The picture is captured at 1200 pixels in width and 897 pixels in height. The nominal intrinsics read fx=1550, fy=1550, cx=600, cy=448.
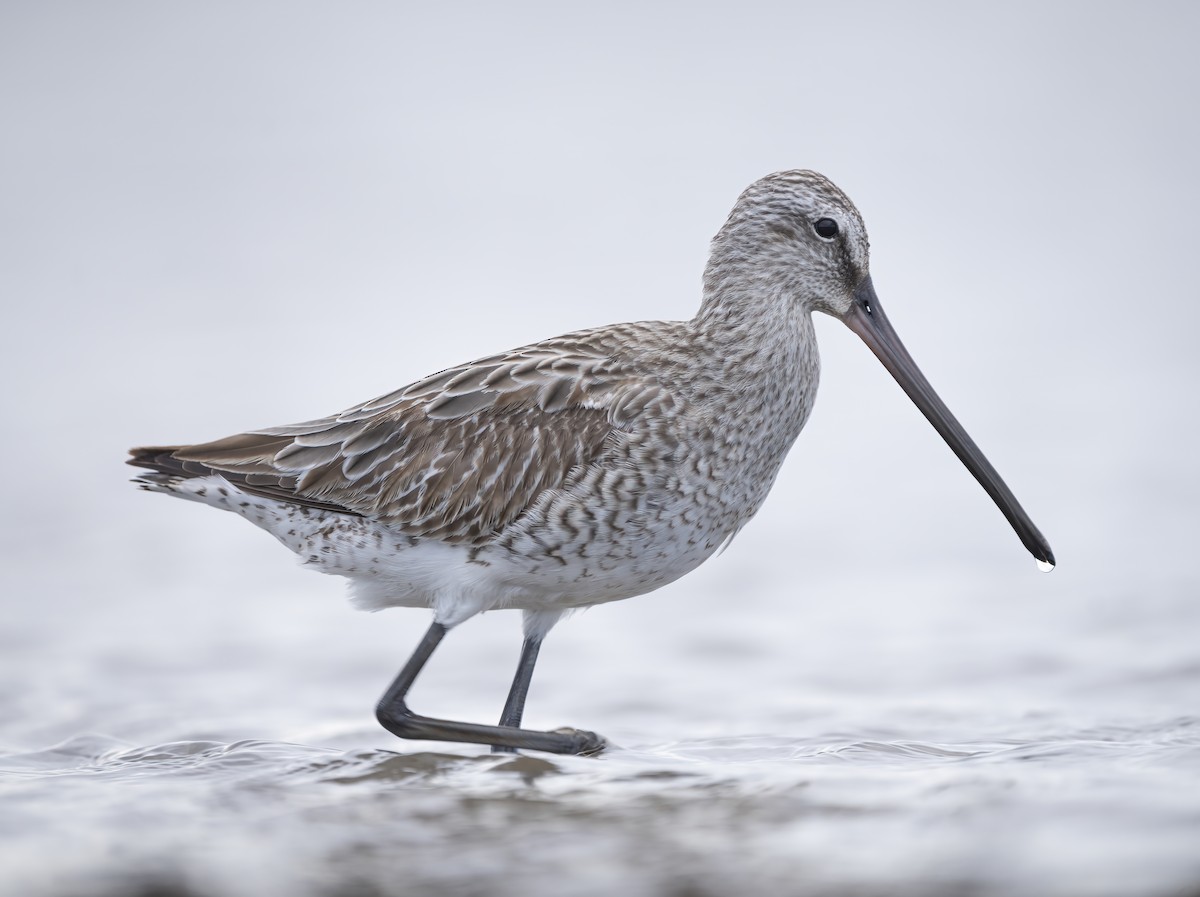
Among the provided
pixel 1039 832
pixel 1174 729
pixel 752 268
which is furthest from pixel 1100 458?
pixel 1039 832

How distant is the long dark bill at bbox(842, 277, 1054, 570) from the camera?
7.00 meters

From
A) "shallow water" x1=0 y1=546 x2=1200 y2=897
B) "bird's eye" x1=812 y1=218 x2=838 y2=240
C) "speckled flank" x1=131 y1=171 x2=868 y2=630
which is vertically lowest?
"shallow water" x1=0 y1=546 x2=1200 y2=897

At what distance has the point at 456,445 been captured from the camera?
7051mm

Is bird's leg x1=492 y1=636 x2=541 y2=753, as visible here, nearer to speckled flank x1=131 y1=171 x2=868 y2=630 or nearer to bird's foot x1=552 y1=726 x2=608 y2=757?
speckled flank x1=131 y1=171 x2=868 y2=630

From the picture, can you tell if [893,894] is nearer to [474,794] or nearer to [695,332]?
[474,794]

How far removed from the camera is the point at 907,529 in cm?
1212

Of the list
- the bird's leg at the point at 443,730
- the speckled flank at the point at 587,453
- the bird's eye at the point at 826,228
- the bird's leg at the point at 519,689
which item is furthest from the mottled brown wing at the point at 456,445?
the bird's eye at the point at 826,228

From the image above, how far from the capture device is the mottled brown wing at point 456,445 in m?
6.71

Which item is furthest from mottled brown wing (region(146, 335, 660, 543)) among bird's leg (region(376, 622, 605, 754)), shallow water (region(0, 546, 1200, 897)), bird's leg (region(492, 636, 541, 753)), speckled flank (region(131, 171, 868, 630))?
shallow water (region(0, 546, 1200, 897))

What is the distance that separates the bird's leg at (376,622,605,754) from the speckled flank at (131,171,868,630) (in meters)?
0.25

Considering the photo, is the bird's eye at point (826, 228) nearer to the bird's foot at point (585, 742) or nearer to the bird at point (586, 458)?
the bird at point (586, 458)

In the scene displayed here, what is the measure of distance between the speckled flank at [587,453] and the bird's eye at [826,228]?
0.07 feet

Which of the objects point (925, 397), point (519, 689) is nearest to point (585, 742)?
point (519, 689)

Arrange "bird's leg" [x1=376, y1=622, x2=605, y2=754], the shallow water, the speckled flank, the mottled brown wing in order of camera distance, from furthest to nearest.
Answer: "bird's leg" [x1=376, y1=622, x2=605, y2=754], the mottled brown wing, the speckled flank, the shallow water
